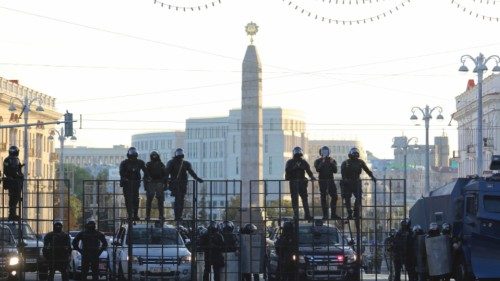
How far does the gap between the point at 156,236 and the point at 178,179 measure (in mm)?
3209

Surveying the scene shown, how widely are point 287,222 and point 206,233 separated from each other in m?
2.13

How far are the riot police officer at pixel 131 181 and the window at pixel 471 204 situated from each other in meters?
7.37

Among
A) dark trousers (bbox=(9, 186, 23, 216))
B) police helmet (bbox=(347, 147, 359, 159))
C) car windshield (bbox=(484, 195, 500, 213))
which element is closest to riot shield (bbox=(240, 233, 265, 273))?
police helmet (bbox=(347, 147, 359, 159))

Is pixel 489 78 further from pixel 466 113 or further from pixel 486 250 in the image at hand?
pixel 486 250

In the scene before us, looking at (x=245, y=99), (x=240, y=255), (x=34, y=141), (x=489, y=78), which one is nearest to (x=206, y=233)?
(x=240, y=255)

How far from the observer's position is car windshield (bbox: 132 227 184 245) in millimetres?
32156

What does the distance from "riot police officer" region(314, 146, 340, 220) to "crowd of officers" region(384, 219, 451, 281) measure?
244cm

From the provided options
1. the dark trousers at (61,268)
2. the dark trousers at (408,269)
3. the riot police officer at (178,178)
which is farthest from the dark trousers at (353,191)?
the dark trousers at (61,268)

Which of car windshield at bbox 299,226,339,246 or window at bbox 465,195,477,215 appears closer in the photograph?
car windshield at bbox 299,226,339,246

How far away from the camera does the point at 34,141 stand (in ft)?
386

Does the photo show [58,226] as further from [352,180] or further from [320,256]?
[320,256]

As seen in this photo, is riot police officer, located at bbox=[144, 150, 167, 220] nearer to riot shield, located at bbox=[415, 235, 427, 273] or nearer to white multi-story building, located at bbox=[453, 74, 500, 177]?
riot shield, located at bbox=[415, 235, 427, 273]

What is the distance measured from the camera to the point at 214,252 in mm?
30469

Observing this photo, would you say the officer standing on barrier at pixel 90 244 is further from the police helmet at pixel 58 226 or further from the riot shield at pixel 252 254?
the riot shield at pixel 252 254
